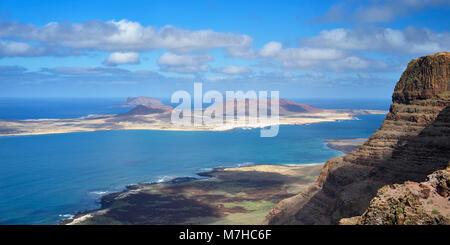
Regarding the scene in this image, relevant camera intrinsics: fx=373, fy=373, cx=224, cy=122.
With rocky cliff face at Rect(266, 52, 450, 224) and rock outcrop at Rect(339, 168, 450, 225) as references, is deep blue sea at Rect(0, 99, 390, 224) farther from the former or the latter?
rock outcrop at Rect(339, 168, 450, 225)

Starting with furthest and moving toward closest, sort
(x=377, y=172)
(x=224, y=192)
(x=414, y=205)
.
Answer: (x=224, y=192)
(x=377, y=172)
(x=414, y=205)

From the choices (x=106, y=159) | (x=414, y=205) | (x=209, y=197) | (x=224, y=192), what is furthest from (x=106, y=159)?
(x=414, y=205)

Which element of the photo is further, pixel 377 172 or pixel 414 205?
pixel 377 172

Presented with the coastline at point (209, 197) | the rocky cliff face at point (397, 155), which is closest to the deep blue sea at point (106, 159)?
the coastline at point (209, 197)

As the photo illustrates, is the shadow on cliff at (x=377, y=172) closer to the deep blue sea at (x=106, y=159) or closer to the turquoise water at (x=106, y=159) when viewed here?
the turquoise water at (x=106, y=159)

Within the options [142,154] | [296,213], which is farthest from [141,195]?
[142,154]

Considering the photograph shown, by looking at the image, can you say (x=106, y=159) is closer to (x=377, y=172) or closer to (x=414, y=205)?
(x=377, y=172)

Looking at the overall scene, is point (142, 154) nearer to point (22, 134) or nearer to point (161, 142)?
point (161, 142)

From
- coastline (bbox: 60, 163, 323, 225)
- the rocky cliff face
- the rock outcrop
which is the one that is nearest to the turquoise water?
coastline (bbox: 60, 163, 323, 225)
